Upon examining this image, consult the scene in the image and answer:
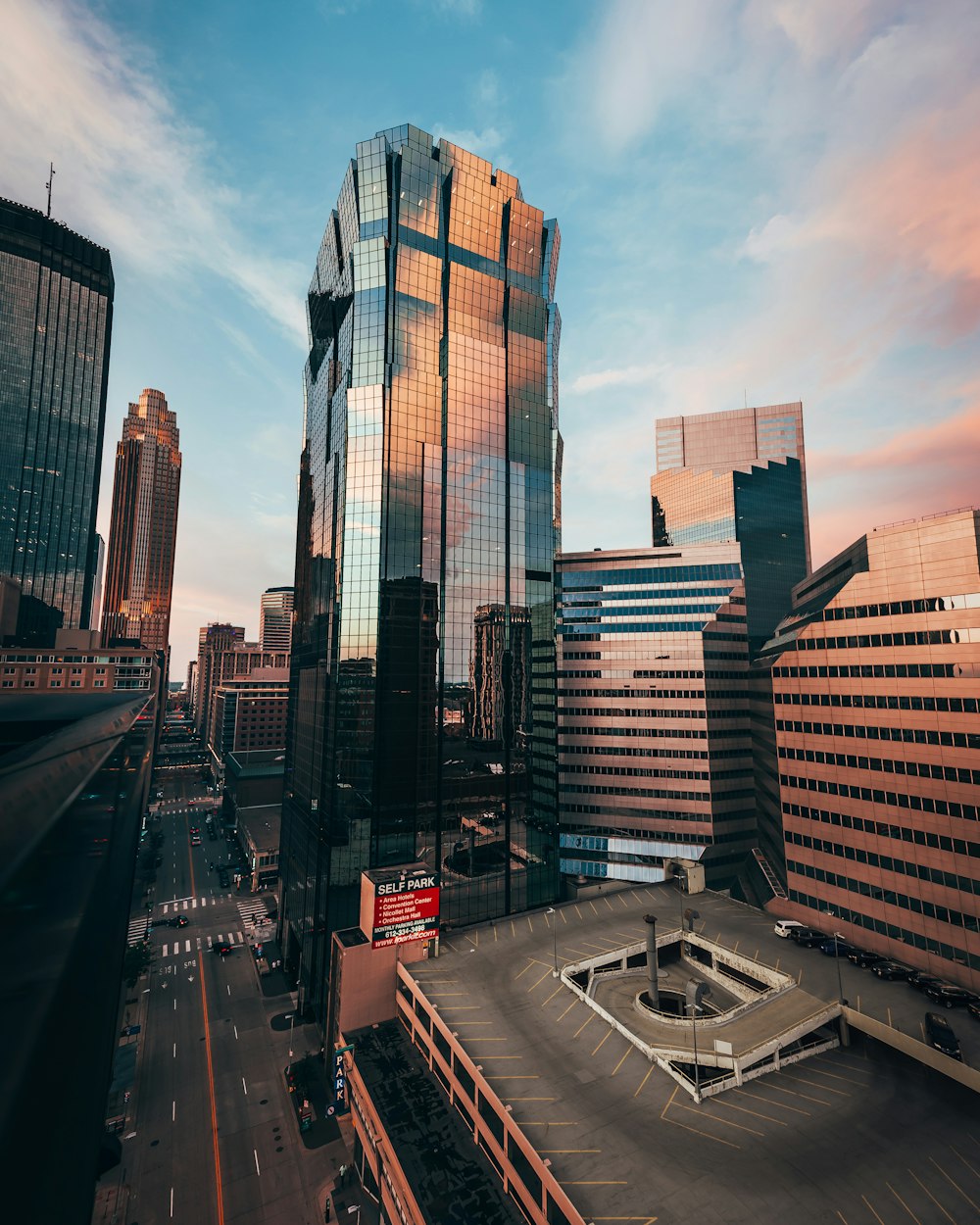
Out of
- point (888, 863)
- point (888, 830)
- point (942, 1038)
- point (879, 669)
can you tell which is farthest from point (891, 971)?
point (879, 669)

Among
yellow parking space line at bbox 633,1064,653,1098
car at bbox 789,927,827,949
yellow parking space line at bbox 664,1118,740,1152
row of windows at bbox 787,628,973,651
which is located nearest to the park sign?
yellow parking space line at bbox 633,1064,653,1098

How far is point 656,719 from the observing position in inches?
3671

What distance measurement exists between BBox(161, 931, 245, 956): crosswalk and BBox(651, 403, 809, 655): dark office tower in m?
152

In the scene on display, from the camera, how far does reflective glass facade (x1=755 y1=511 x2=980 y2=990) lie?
177 feet

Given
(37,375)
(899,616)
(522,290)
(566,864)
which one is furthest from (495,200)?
(37,375)

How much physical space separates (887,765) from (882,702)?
21.6ft

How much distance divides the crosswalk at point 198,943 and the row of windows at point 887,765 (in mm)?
89997

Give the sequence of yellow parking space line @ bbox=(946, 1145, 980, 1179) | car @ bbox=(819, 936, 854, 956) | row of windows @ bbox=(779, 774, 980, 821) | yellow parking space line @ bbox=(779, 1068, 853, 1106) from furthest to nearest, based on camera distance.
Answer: car @ bbox=(819, 936, 854, 956)
row of windows @ bbox=(779, 774, 980, 821)
yellow parking space line @ bbox=(779, 1068, 853, 1106)
yellow parking space line @ bbox=(946, 1145, 980, 1179)

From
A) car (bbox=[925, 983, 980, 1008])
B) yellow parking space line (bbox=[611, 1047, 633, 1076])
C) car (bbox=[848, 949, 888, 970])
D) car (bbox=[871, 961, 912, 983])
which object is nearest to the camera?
yellow parking space line (bbox=[611, 1047, 633, 1076])

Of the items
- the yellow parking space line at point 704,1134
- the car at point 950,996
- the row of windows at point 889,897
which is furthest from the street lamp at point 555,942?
the car at point 950,996

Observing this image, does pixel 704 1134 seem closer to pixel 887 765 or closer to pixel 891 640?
pixel 887 765

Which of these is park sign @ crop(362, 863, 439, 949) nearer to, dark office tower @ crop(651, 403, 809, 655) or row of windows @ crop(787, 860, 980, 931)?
row of windows @ crop(787, 860, 980, 931)

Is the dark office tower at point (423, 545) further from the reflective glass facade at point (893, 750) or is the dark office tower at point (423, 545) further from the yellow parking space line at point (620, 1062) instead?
the reflective glass facade at point (893, 750)

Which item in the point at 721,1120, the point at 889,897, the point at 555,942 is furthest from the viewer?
the point at 555,942
